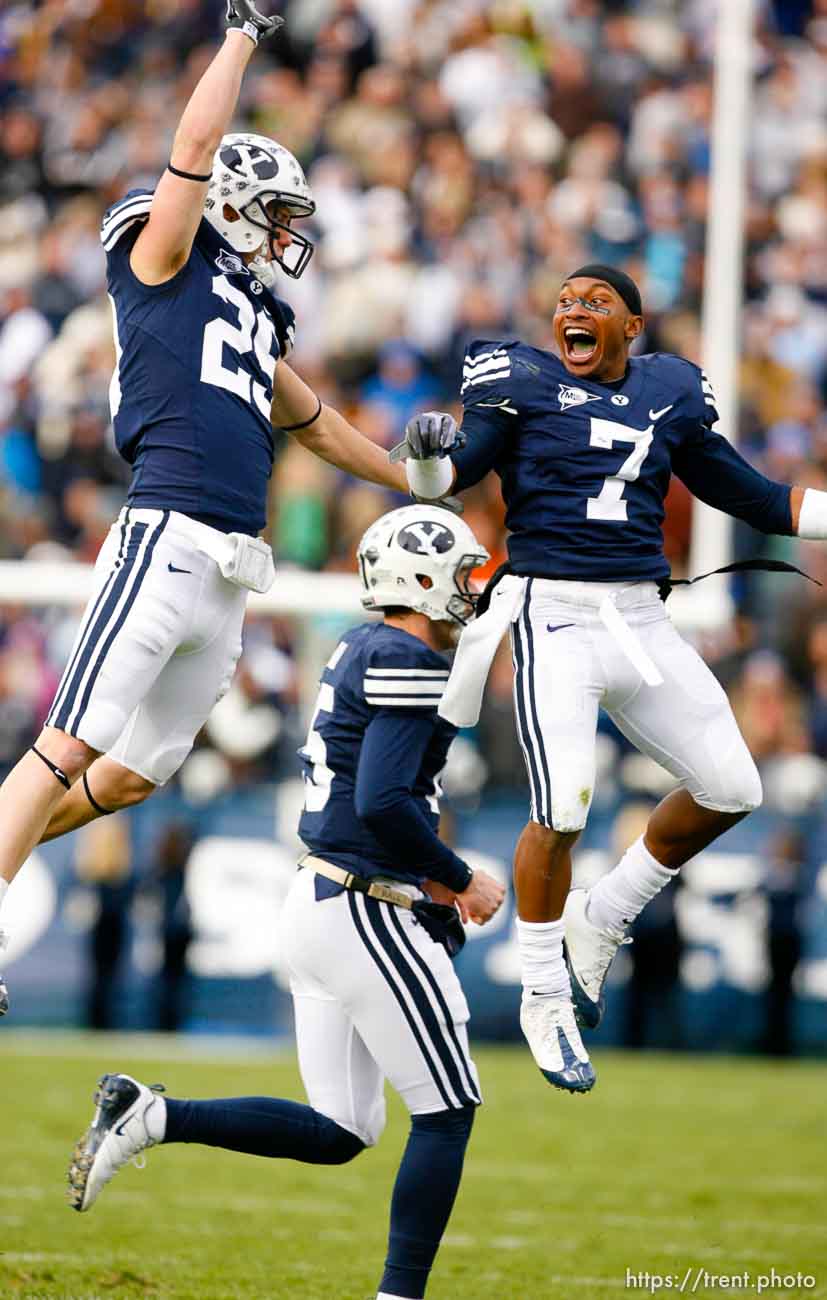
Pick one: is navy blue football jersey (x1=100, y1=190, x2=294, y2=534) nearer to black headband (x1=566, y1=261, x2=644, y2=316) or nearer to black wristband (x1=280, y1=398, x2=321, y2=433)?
black wristband (x1=280, y1=398, x2=321, y2=433)

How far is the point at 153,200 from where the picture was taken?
4.96 meters

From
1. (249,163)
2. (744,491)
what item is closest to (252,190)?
(249,163)

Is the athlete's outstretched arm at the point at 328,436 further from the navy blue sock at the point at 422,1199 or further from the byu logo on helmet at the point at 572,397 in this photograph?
the navy blue sock at the point at 422,1199

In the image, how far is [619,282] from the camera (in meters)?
5.29

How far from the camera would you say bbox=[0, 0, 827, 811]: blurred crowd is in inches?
334

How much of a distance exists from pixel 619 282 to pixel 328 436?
3.23 feet

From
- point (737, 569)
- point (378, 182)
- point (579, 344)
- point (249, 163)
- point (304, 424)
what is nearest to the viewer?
point (249, 163)

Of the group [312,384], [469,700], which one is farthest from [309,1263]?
[312,384]

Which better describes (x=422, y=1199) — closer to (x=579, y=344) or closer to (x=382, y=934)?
(x=382, y=934)

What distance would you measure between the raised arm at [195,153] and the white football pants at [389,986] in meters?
1.53

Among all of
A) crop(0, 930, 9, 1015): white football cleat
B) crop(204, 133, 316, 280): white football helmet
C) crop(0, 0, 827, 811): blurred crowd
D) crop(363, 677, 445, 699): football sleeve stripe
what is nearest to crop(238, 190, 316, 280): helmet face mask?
crop(204, 133, 316, 280): white football helmet

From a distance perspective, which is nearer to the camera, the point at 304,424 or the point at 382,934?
the point at 382,934

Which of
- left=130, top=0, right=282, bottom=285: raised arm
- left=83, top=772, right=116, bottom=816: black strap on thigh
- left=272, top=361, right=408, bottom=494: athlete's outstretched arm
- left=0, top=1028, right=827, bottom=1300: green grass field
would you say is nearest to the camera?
left=130, top=0, right=282, bottom=285: raised arm

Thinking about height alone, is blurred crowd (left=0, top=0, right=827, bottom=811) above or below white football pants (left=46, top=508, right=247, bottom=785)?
above
